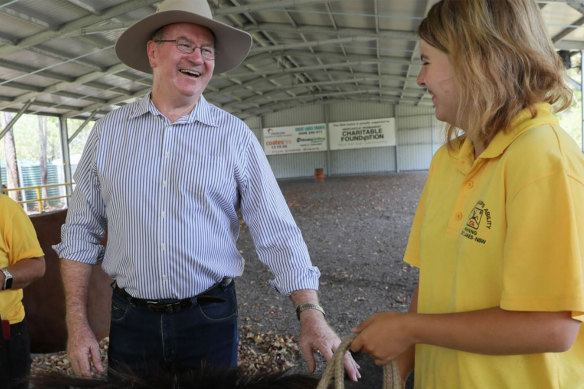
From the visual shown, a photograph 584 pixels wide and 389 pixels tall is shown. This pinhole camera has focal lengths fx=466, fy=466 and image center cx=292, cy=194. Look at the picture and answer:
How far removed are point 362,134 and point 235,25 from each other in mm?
16937

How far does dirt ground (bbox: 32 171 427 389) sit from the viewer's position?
11.9 ft

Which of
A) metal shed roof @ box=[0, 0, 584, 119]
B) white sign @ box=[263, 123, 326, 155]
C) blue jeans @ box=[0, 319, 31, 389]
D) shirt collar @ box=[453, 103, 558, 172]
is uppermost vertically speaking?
metal shed roof @ box=[0, 0, 584, 119]

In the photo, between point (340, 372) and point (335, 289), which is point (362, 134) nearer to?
point (335, 289)

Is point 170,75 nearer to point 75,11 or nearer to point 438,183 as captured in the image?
point 438,183

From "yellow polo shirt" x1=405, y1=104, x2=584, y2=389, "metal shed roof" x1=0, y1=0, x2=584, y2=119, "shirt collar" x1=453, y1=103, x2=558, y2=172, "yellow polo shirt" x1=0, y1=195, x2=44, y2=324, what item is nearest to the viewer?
"yellow polo shirt" x1=405, y1=104, x2=584, y2=389

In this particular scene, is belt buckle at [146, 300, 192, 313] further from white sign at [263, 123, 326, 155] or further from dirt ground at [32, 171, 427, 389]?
white sign at [263, 123, 326, 155]

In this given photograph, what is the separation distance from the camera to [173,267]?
1675 mm

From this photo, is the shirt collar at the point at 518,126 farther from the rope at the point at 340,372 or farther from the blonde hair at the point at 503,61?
the rope at the point at 340,372

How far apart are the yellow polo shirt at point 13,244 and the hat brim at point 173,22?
94 cm

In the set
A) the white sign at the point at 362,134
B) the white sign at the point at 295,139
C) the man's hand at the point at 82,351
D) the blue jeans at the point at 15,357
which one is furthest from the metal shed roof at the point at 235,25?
the man's hand at the point at 82,351

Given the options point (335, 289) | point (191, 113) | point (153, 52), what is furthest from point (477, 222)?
point (335, 289)

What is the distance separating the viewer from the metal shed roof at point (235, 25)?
988 centimetres

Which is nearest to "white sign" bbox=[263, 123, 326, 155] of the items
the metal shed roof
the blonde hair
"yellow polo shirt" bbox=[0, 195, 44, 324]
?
the metal shed roof

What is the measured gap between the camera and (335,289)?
5461 millimetres
